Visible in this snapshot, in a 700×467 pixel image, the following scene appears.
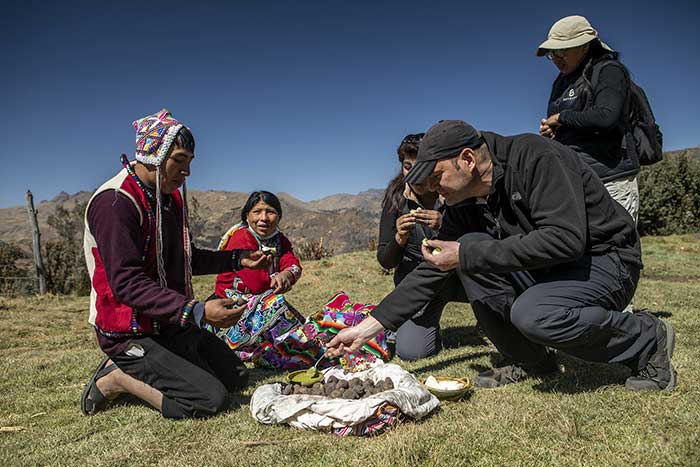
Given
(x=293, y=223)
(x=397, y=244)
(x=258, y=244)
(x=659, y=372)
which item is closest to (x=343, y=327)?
(x=397, y=244)

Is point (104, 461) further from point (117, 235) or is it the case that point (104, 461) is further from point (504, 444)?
point (504, 444)

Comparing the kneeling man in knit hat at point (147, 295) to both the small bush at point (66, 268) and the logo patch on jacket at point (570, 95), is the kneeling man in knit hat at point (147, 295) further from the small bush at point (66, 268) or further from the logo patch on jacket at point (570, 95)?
the small bush at point (66, 268)

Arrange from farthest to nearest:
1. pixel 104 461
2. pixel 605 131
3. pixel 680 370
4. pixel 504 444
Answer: pixel 605 131, pixel 680 370, pixel 104 461, pixel 504 444

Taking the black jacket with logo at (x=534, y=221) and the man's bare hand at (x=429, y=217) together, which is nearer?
the black jacket with logo at (x=534, y=221)

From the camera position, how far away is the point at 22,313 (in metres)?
7.89

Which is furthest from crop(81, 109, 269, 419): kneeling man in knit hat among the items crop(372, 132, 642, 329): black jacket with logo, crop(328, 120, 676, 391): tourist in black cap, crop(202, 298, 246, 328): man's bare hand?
crop(372, 132, 642, 329): black jacket with logo

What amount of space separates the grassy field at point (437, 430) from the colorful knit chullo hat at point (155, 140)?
1.61 m

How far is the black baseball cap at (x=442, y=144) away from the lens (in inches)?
102

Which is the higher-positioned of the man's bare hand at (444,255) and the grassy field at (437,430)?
the man's bare hand at (444,255)

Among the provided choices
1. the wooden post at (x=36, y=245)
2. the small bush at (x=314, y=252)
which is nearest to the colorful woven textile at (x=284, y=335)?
the wooden post at (x=36, y=245)

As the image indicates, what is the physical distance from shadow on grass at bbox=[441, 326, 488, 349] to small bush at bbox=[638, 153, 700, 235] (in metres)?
16.2

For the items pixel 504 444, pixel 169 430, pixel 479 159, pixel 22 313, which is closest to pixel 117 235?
pixel 169 430

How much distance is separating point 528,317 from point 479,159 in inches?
34.7

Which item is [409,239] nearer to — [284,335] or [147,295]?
[284,335]
